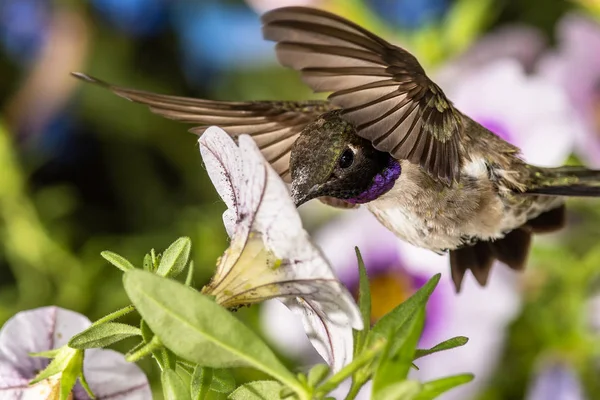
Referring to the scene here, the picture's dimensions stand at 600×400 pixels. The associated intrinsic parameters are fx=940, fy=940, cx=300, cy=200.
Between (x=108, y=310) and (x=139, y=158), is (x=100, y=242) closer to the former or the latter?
(x=108, y=310)

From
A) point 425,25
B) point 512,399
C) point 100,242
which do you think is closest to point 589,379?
point 512,399

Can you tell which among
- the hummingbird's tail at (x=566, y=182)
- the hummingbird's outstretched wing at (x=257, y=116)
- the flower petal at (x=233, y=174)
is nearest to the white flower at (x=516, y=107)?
the hummingbird's tail at (x=566, y=182)

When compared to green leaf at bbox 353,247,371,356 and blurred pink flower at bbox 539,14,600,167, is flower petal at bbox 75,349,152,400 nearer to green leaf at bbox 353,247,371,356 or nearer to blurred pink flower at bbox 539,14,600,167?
green leaf at bbox 353,247,371,356

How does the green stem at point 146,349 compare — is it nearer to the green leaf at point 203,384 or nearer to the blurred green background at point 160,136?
the green leaf at point 203,384

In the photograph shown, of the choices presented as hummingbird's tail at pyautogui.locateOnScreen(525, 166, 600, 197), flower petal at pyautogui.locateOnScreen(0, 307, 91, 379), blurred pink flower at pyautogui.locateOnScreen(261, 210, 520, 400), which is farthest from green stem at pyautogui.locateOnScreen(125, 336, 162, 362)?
blurred pink flower at pyautogui.locateOnScreen(261, 210, 520, 400)

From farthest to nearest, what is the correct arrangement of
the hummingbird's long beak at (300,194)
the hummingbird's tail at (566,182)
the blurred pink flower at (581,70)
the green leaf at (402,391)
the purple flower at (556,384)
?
1. the blurred pink flower at (581,70)
2. the purple flower at (556,384)
3. the hummingbird's tail at (566,182)
4. the hummingbird's long beak at (300,194)
5. the green leaf at (402,391)

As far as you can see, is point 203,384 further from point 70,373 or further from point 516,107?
point 516,107
